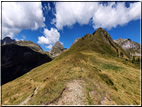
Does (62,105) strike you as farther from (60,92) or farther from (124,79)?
(124,79)

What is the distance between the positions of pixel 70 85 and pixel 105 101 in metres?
8.20

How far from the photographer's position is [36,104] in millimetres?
15031

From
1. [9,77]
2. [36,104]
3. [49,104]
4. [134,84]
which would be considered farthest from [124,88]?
[9,77]

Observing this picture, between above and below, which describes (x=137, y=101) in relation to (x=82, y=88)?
below

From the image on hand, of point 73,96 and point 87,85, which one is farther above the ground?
point 87,85

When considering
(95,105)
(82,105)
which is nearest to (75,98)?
(82,105)

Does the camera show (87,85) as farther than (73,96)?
Yes

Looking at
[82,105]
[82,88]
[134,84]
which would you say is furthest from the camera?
[134,84]

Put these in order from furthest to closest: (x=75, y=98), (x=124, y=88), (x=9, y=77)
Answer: (x=9, y=77)
(x=124, y=88)
(x=75, y=98)

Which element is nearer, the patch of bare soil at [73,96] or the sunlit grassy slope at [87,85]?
the patch of bare soil at [73,96]

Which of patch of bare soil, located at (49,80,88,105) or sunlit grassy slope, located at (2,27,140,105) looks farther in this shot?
sunlit grassy slope, located at (2,27,140,105)

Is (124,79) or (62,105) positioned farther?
(124,79)

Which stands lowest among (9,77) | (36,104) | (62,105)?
(9,77)

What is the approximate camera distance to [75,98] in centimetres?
1467
